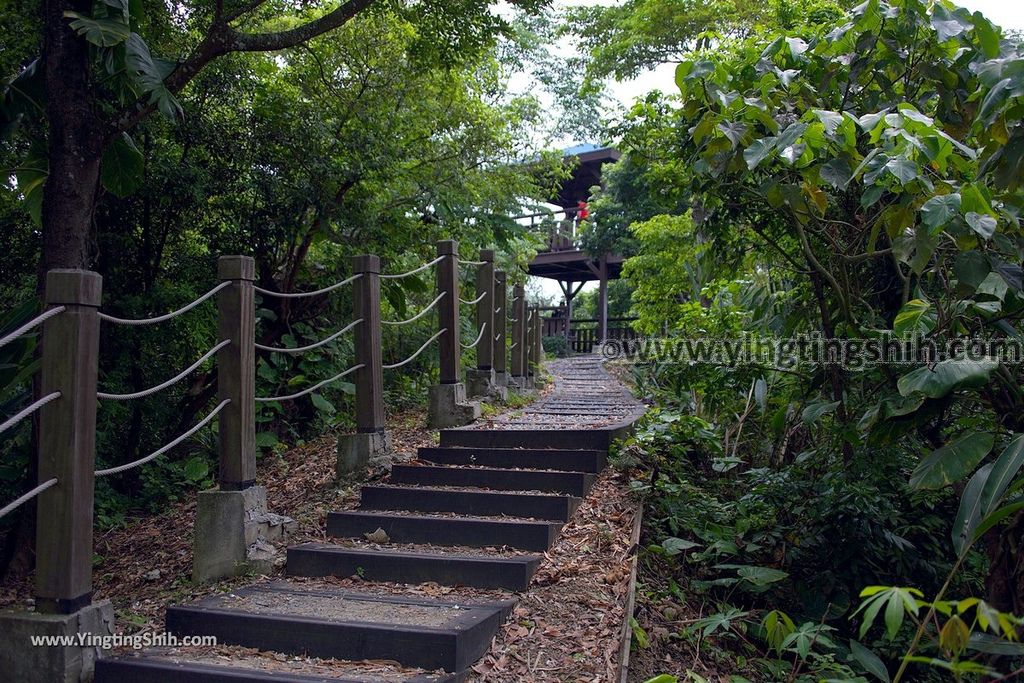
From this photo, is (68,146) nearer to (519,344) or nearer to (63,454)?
(63,454)

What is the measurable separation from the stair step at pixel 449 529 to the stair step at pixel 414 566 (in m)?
0.16

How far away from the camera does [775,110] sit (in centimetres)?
432

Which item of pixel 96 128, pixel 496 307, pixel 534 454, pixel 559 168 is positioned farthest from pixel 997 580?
pixel 559 168

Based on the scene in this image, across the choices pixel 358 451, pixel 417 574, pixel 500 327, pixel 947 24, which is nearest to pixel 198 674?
pixel 417 574

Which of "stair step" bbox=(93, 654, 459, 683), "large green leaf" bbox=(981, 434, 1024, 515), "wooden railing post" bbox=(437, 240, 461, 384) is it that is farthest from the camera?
"wooden railing post" bbox=(437, 240, 461, 384)

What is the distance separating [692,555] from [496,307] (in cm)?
361

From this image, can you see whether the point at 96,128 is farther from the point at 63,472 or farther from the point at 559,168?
the point at 559,168

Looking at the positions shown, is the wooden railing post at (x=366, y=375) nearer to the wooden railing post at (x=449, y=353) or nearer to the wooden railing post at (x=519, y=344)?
the wooden railing post at (x=449, y=353)

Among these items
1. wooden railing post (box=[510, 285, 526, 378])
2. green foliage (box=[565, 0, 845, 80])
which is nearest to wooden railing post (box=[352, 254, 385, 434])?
wooden railing post (box=[510, 285, 526, 378])

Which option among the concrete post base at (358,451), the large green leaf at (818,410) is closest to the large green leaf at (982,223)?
the large green leaf at (818,410)

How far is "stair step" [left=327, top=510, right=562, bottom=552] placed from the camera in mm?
4066

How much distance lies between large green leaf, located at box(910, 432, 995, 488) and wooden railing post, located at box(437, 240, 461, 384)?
3395mm

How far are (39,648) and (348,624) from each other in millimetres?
1139

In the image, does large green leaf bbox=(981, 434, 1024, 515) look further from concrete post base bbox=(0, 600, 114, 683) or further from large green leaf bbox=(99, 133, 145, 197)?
large green leaf bbox=(99, 133, 145, 197)
